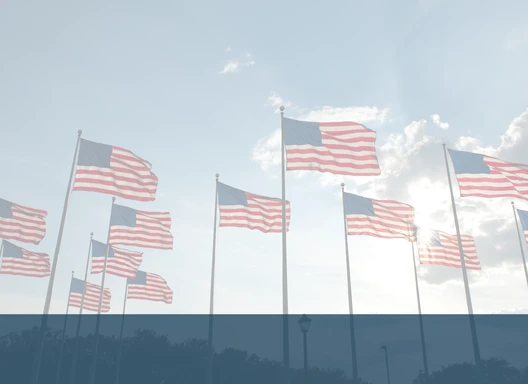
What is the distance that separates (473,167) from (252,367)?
68.1 m

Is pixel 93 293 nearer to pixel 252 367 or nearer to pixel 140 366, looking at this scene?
pixel 140 366

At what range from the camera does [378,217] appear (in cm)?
2822

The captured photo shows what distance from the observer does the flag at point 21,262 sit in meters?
31.5

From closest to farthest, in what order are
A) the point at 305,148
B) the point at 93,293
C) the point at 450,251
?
the point at 305,148
the point at 450,251
the point at 93,293

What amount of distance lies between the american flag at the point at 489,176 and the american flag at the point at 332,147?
5.08 m

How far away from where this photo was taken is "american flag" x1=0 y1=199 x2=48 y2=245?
88.3 ft

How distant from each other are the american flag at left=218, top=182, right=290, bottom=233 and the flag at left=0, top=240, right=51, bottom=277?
14.4 meters

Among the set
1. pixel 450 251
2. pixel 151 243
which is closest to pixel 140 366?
pixel 151 243

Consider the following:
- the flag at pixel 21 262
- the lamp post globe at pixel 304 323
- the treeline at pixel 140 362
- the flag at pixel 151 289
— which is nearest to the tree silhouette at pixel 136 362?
the treeline at pixel 140 362

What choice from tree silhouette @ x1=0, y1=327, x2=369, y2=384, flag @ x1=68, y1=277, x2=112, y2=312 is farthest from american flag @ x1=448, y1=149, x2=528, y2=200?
tree silhouette @ x1=0, y1=327, x2=369, y2=384

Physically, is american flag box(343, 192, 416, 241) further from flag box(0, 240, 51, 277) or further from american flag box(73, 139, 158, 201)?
flag box(0, 240, 51, 277)

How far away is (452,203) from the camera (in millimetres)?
25438

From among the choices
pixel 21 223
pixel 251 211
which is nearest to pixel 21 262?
pixel 21 223

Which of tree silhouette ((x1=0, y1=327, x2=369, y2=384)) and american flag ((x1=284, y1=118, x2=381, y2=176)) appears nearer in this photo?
american flag ((x1=284, y1=118, x2=381, y2=176))
